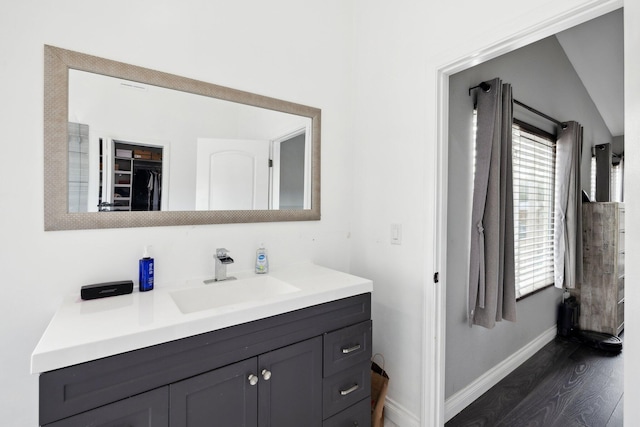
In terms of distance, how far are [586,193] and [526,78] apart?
169 cm

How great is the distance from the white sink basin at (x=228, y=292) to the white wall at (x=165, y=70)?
136 mm

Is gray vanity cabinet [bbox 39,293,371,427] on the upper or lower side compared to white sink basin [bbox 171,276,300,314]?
lower

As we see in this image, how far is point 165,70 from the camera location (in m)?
1.40

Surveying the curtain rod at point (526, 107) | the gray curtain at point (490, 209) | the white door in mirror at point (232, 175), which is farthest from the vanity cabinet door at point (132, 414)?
the curtain rod at point (526, 107)

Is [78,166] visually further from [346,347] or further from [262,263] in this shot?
[346,347]

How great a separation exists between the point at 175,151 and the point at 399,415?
1896mm

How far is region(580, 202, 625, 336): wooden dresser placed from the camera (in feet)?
9.49

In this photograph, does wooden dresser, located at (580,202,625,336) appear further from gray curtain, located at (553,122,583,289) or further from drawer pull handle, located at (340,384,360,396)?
drawer pull handle, located at (340,384,360,396)

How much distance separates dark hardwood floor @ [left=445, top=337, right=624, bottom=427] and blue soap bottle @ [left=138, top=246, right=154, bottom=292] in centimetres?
186

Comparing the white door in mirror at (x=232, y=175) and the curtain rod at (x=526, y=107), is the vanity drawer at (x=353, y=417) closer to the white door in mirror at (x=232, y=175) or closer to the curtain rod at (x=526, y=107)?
the white door in mirror at (x=232, y=175)

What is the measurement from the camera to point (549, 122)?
109 inches

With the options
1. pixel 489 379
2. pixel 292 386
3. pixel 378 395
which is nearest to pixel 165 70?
pixel 292 386

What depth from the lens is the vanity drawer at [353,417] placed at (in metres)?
1.31

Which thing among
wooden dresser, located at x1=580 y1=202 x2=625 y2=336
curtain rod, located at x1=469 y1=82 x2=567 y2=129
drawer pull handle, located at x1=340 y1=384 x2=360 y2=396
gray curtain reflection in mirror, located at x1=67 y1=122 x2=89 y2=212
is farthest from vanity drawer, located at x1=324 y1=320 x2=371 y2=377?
wooden dresser, located at x1=580 y1=202 x2=625 y2=336
